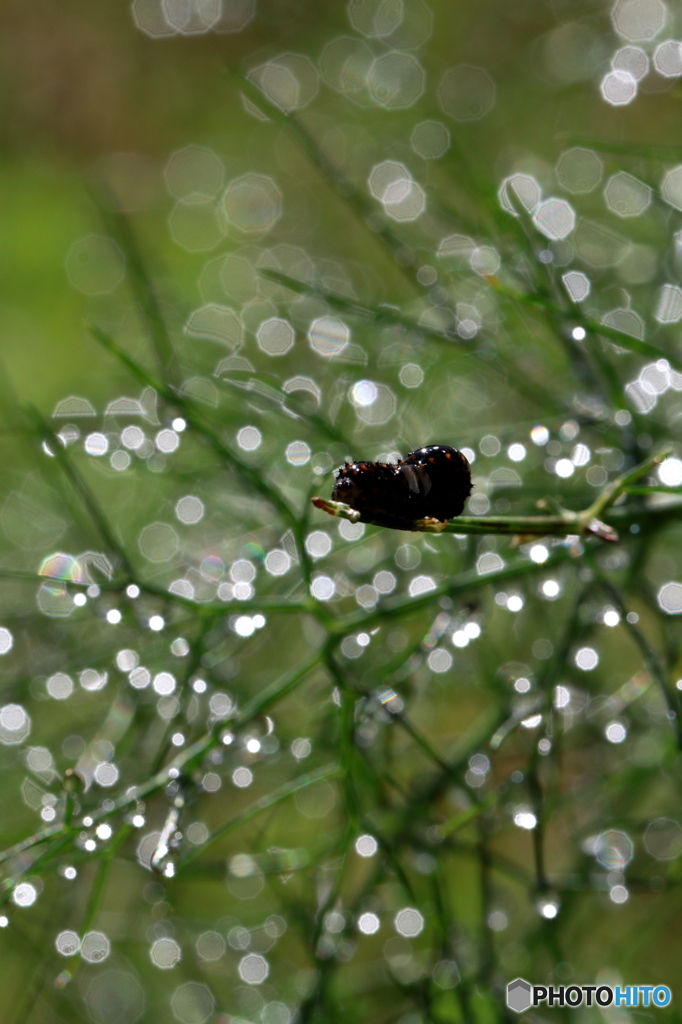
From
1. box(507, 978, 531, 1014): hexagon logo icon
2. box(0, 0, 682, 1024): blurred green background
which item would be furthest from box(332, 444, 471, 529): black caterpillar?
box(507, 978, 531, 1014): hexagon logo icon

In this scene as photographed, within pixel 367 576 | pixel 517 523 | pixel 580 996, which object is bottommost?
pixel 580 996

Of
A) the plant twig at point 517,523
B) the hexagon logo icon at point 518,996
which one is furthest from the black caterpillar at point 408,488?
the hexagon logo icon at point 518,996

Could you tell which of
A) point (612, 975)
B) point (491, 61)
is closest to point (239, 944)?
point (612, 975)

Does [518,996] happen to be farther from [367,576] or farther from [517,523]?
[517,523]

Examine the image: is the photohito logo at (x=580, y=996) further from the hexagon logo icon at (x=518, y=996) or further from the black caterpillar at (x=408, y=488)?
the black caterpillar at (x=408, y=488)

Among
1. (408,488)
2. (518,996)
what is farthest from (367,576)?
(408,488)

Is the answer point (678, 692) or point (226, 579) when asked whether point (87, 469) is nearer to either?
point (226, 579)
